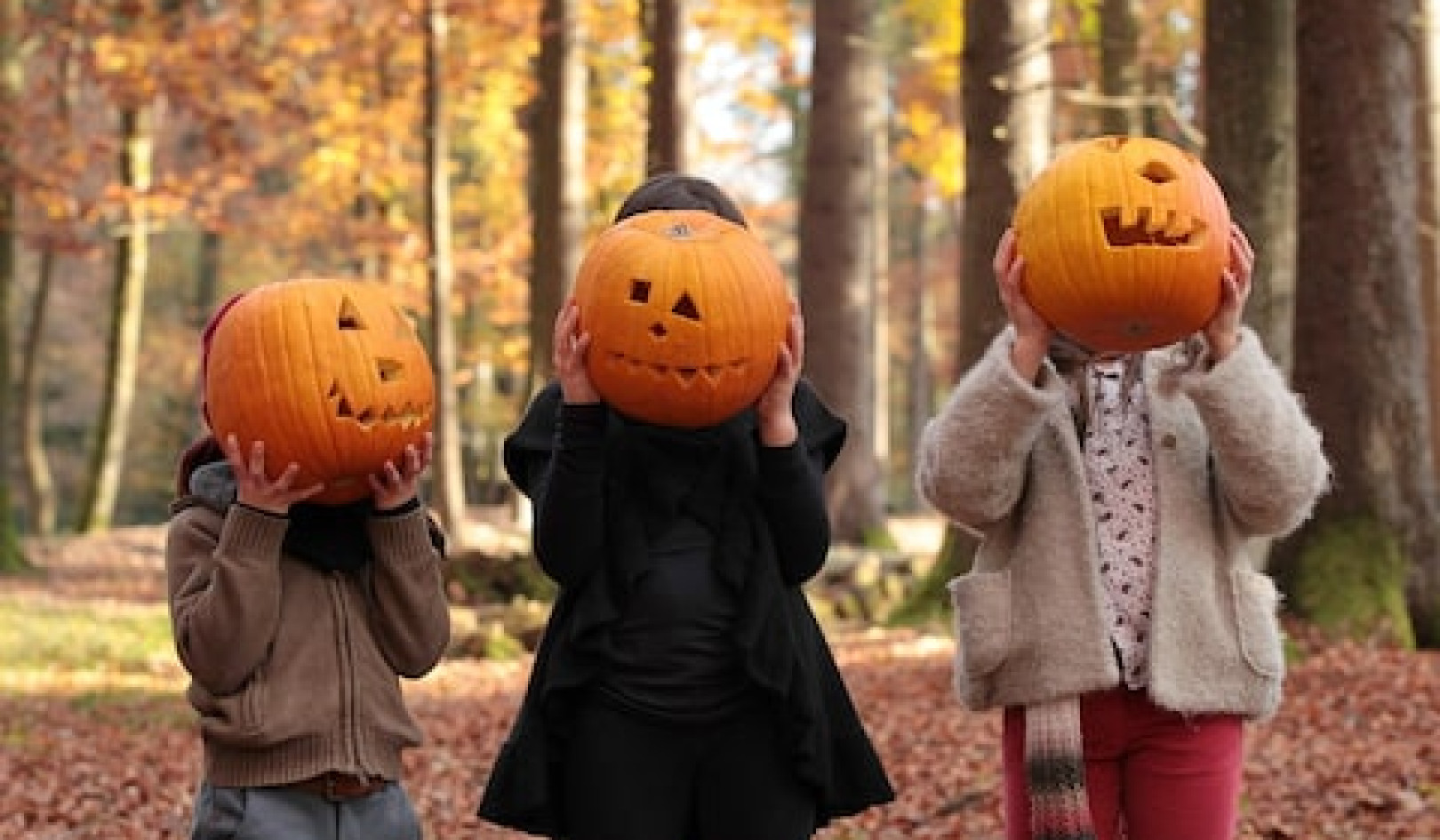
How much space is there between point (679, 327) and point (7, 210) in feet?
65.9

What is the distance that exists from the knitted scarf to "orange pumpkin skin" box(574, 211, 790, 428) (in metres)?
1.02

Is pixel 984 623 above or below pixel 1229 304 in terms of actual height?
below

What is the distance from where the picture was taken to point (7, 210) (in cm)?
2217

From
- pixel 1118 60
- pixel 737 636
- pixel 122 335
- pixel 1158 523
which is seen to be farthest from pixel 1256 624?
pixel 122 335

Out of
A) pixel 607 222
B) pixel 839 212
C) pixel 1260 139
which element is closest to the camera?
pixel 1260 139

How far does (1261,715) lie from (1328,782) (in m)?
4.10

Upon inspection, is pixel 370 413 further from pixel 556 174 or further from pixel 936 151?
pixel 936 151

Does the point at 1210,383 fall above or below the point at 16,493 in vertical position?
above

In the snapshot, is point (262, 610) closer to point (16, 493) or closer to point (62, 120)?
point (62, 120)

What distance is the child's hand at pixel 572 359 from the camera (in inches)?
162

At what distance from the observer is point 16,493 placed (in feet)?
149

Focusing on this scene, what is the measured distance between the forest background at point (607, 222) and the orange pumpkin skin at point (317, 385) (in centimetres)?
433

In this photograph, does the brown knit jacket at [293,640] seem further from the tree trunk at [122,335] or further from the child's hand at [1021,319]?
the tree trunk at [122,335]

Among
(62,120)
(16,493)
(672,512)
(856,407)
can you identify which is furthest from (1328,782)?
(16,493)
